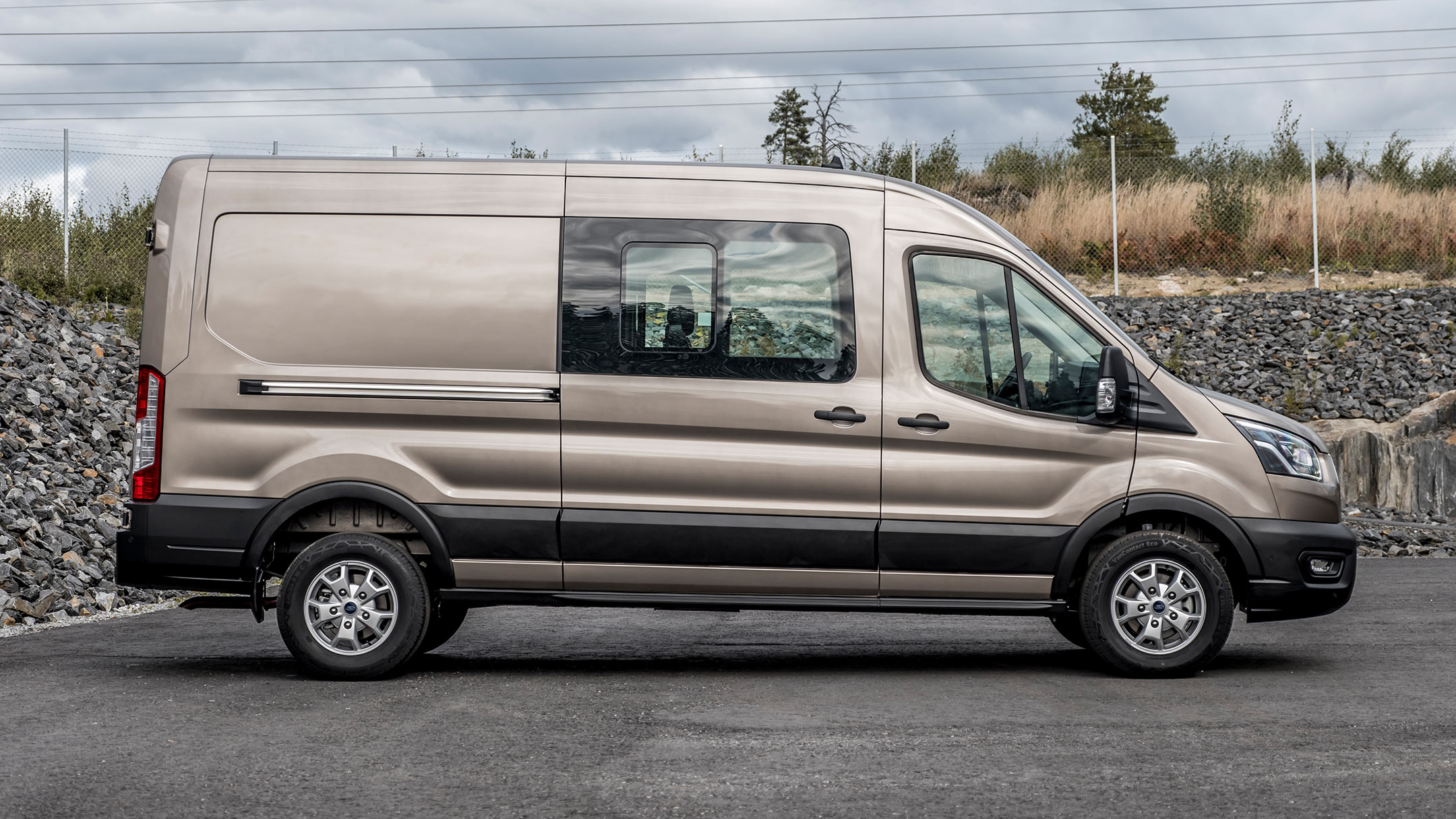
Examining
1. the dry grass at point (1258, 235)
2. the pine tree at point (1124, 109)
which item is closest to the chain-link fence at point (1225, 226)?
the dry grass at point (1258, 235)

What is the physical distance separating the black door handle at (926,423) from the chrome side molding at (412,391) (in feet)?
5.59

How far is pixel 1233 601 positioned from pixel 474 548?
12.4 ft

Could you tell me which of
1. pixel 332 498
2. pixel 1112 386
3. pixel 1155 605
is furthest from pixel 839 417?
pixel 332 498

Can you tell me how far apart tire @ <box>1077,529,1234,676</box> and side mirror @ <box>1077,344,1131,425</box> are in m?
0.63

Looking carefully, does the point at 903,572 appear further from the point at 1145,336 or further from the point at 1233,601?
the point at 1145,336

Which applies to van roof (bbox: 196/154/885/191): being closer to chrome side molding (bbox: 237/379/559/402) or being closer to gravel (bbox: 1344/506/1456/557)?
chrome side molding (bbox: 237/379/559/402)

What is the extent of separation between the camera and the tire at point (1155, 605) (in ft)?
21.0

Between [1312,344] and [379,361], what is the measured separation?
18.2 m

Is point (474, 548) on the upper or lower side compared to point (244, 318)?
lower

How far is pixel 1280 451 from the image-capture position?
6.50 metres

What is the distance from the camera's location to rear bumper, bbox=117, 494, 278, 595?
21.1 feet

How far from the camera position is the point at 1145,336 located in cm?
2211

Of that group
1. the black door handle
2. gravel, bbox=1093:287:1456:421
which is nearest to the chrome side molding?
the black door handle

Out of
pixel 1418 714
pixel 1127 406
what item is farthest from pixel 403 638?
pixel 1418 714
